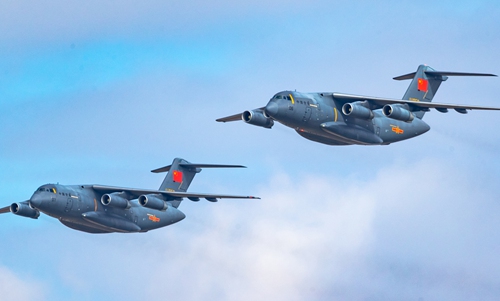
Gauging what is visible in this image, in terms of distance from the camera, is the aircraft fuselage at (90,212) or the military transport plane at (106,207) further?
the military transport plane at (106,207)

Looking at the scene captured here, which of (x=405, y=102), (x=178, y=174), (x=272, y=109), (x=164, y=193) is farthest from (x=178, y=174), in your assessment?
(x=405, y=102)

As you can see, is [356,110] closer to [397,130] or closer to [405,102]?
[405,102]

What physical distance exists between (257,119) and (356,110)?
3.83 metres

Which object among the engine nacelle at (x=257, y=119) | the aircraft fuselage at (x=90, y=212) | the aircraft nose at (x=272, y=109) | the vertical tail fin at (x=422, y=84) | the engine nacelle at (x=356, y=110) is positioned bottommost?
the aircraft fuselage at (x=90, y=212)

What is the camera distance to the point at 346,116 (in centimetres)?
4341

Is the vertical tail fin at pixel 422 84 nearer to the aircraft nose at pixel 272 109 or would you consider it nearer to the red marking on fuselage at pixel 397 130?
the red marking on fuselage at pixel 397 130

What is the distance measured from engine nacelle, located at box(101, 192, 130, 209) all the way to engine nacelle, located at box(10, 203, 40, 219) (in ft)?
13.3

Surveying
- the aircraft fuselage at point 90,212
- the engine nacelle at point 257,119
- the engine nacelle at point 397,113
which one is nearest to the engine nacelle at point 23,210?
the aircraft fuselage at point 90,212

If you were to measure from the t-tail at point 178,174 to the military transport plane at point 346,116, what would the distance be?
11.2 meters

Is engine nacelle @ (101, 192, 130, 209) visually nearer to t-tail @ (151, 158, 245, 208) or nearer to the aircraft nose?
t-tail @ (151, 158, 245, 208)

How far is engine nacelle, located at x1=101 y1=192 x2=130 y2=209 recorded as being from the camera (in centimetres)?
4759

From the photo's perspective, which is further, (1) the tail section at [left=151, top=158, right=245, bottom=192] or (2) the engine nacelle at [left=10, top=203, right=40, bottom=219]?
(1) the tail section at [left=151, top=158, right=245, bottom=192]

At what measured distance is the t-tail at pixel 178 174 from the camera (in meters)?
54.6

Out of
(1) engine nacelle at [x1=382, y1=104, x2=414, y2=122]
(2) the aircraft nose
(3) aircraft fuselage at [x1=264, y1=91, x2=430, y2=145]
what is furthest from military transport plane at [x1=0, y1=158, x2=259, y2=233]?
(1) engine nacelle at [x1=382, y1=104, x2=414, y2=122]
